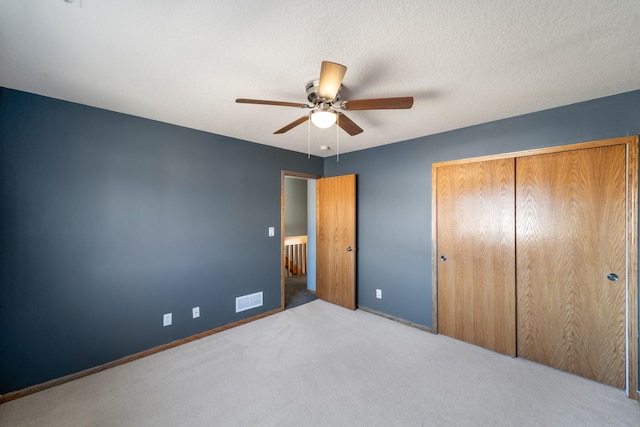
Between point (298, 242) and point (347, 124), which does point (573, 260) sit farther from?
point (298, 242)

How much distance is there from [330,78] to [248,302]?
297 cm

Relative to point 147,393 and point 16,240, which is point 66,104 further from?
point 147,393

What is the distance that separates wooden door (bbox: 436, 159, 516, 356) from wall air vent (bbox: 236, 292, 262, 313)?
7.60ft

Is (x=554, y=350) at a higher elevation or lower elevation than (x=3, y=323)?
lower

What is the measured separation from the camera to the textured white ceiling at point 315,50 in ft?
4.06

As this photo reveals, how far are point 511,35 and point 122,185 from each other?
3.24 m

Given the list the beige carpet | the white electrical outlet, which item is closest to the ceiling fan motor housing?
the beige carpet

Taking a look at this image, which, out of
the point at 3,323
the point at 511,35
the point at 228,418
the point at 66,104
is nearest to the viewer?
the point at 511,35

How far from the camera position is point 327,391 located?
2090 mm

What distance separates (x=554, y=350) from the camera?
2.39 m

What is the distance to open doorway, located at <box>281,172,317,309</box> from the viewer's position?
4340 millimetres

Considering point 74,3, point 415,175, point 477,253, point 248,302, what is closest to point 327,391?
point 248,302

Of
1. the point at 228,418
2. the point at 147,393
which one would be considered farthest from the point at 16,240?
the point at 228,418

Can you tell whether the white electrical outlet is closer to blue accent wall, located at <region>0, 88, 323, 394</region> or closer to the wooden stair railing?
blue accent wall, located at <region>0, 88, 323, 394</region>
